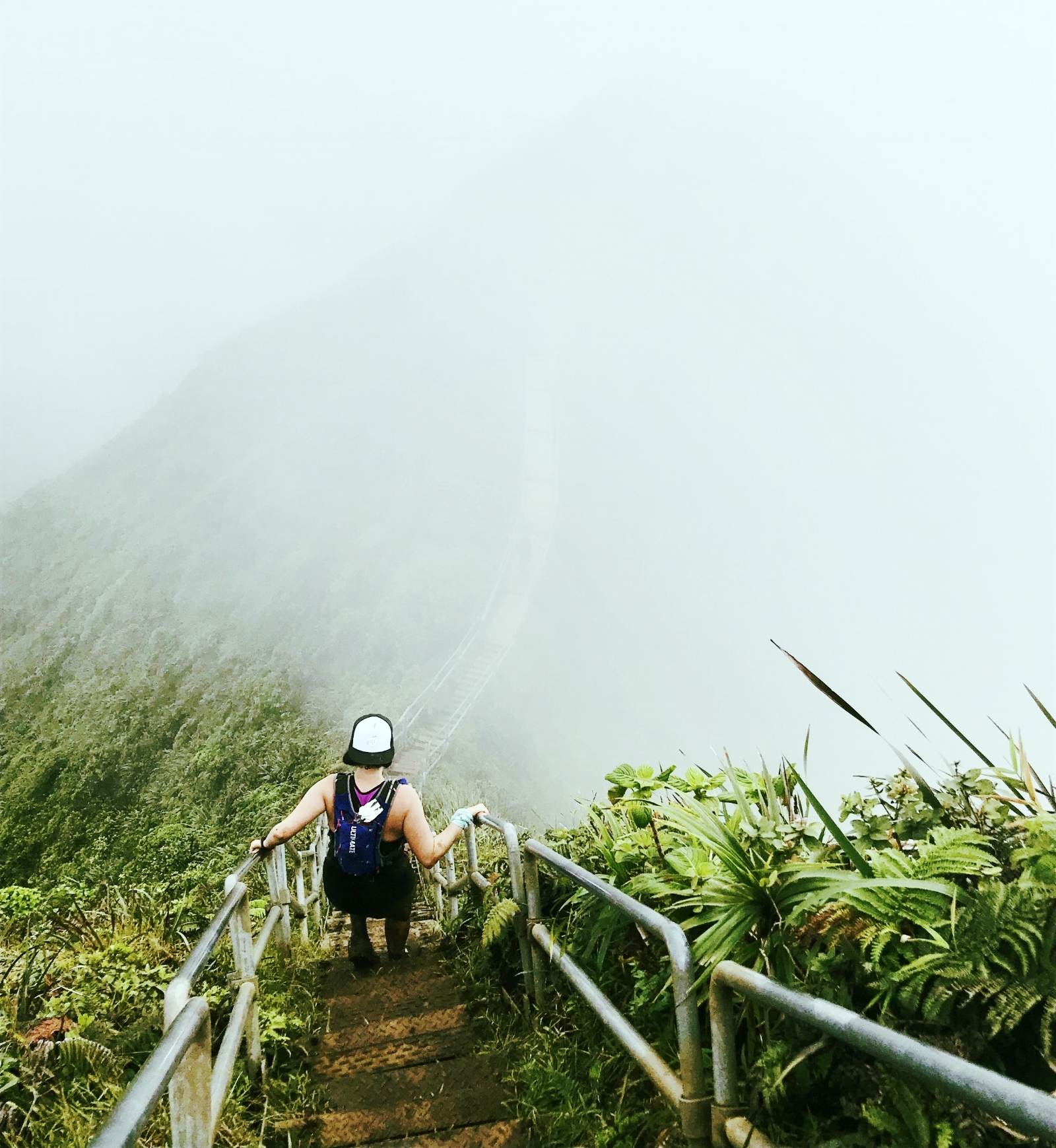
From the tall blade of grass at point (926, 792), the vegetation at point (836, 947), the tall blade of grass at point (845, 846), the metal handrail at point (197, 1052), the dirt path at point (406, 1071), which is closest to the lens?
the metal handrail at point (197, 1052)

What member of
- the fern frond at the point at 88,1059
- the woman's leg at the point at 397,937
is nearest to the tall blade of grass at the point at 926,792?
the fern frond at the point at 88,1059

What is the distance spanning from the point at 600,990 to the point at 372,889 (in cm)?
208

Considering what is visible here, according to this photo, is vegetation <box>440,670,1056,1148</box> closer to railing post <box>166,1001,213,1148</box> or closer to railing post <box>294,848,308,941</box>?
railing post <box>166,1001,213,1148</box>

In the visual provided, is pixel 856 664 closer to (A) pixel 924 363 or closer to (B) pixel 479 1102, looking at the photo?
(A) pixel 924 363

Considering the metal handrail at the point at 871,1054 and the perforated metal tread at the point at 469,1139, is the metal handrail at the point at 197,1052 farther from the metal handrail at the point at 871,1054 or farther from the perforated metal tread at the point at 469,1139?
the metal handrail at the point at 871,1054

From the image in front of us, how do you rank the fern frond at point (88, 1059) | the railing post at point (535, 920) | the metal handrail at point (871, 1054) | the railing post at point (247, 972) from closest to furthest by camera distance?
the metal handrail at point (871, 1054) → the railing post at point (247, 972) → the fern frond at point (88, 1059) → the railing post at point (535, 920)

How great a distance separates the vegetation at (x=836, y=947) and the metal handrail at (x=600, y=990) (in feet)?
0.41

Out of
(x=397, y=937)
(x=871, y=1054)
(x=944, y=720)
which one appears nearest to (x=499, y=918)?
(x=397, y=937)

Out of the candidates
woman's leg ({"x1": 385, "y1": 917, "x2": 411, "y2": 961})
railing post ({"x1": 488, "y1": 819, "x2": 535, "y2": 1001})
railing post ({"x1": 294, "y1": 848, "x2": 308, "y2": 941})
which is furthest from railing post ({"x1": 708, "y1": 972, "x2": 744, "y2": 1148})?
railing post ({"x1": 294, "y1": 848, "x2": 308, "y2": 941})

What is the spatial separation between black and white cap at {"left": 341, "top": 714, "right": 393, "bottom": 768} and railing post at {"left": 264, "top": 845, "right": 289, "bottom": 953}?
61 centimetres

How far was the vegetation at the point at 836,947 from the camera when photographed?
1637mm

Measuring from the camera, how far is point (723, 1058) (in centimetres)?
186

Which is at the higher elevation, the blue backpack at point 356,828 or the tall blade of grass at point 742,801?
the blue backpack at point 356,828

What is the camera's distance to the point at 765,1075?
1.84 metres
